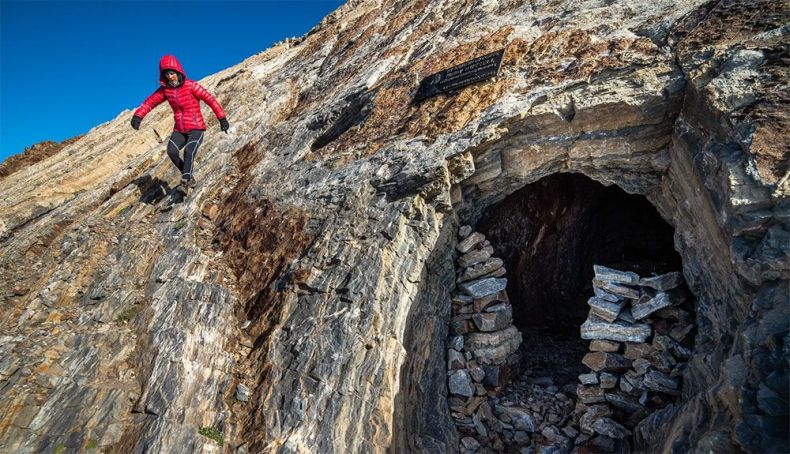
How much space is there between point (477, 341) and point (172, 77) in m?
10.3

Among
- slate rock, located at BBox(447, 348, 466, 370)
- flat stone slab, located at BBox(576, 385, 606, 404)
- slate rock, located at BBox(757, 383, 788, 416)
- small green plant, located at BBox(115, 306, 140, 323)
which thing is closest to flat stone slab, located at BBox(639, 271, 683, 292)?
flat stone slab, located at BBox(576, 385, 606, 404)

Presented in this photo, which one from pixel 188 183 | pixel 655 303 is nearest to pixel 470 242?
pixel 655 303

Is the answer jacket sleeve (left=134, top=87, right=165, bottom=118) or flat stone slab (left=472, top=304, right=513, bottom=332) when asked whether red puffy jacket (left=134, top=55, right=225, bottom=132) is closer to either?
jacket sleeve (left=134, top=87, right=165, bottom=118)

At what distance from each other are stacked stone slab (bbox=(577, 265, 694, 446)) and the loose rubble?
17 millimetres

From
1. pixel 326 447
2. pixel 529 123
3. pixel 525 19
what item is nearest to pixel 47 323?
pixel 326 447

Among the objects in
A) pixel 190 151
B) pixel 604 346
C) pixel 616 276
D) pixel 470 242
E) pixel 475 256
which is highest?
pixel 190 151

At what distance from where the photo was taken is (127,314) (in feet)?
29.4

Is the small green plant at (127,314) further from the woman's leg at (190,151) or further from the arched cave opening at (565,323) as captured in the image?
the arched cave opening at (565,323)

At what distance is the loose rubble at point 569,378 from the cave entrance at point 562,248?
1.34 m

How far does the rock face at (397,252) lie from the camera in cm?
604

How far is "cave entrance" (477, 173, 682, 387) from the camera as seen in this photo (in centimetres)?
1136

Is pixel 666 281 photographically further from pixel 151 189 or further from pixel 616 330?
pixel 151 189

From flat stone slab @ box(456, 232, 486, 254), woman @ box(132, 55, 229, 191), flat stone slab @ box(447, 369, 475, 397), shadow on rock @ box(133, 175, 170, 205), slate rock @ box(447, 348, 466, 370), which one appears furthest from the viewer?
shadow on rock @ box(133, 175, 170, 205)

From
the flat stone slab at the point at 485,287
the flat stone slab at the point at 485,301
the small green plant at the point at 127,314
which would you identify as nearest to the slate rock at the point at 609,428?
the flat stone slab at the point at 485,301
